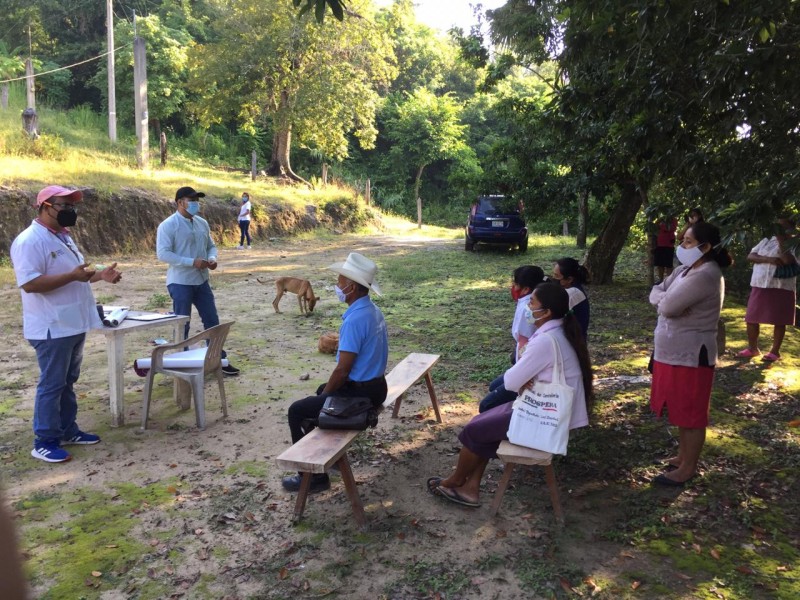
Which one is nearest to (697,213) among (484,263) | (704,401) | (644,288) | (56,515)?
(704,401)

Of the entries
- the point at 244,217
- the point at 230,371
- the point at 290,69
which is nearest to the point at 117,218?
the point at 244,217

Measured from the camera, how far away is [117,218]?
1606 centimetres

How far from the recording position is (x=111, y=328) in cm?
504

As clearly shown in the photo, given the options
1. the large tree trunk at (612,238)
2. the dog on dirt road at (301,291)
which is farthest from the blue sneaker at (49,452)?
the large tree trunk at (612,238)

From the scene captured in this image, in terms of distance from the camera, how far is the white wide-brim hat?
3.89m

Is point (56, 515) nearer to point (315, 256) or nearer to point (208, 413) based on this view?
point (208, 413)

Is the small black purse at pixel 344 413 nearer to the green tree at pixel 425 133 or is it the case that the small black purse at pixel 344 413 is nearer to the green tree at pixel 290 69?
the green tree at pixel 290 69

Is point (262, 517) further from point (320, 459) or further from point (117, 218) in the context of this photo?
point (117, 218)

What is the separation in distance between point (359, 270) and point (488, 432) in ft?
4.33

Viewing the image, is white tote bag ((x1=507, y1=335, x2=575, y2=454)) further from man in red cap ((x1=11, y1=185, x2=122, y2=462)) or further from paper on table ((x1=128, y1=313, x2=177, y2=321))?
paper on table ((x1=128, y1=313, x2=177, y2=321))

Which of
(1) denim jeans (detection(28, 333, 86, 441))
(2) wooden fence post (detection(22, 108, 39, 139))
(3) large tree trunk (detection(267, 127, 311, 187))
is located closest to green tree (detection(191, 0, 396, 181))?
(3) large tree trunk (detection(267, 127, 311, 187))

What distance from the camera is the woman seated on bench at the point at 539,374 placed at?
368cm

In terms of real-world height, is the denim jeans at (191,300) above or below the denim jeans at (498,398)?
above

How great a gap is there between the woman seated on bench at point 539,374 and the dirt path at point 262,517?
1.01 ft
